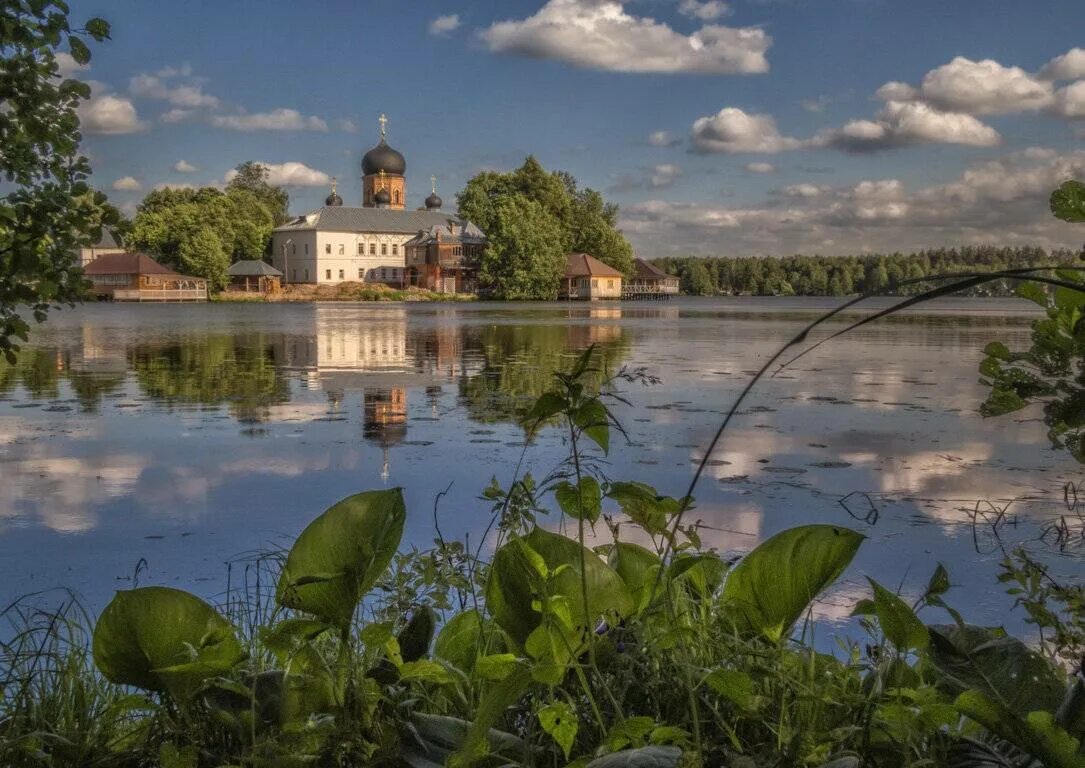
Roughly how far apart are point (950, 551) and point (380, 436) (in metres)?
3.86

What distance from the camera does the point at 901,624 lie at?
123cm

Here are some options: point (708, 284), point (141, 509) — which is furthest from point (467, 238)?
point (141, 509)

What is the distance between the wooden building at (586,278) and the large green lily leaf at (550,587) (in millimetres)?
63844

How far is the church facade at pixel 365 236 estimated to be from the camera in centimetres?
7581

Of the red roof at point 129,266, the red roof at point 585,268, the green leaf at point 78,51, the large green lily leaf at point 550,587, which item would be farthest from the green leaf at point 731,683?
the red roof at point 129,266

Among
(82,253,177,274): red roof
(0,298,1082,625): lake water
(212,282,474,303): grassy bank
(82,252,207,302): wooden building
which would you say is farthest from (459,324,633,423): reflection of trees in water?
(82,253,177,274): red roof

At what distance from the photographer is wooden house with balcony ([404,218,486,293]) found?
7069cm

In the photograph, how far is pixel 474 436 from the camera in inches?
246

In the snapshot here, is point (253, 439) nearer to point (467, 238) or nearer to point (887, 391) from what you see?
point (887, 391)

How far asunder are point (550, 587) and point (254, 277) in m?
73.8

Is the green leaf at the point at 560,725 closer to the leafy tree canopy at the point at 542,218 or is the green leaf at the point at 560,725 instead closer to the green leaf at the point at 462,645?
the green leaf at the point at 462,645

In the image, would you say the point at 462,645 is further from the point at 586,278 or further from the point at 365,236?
the point at 365,236

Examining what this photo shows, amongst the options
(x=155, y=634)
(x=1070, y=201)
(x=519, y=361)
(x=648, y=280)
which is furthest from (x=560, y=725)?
(x=648, y=280)

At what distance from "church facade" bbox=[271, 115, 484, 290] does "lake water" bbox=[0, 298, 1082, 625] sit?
2585 inches
